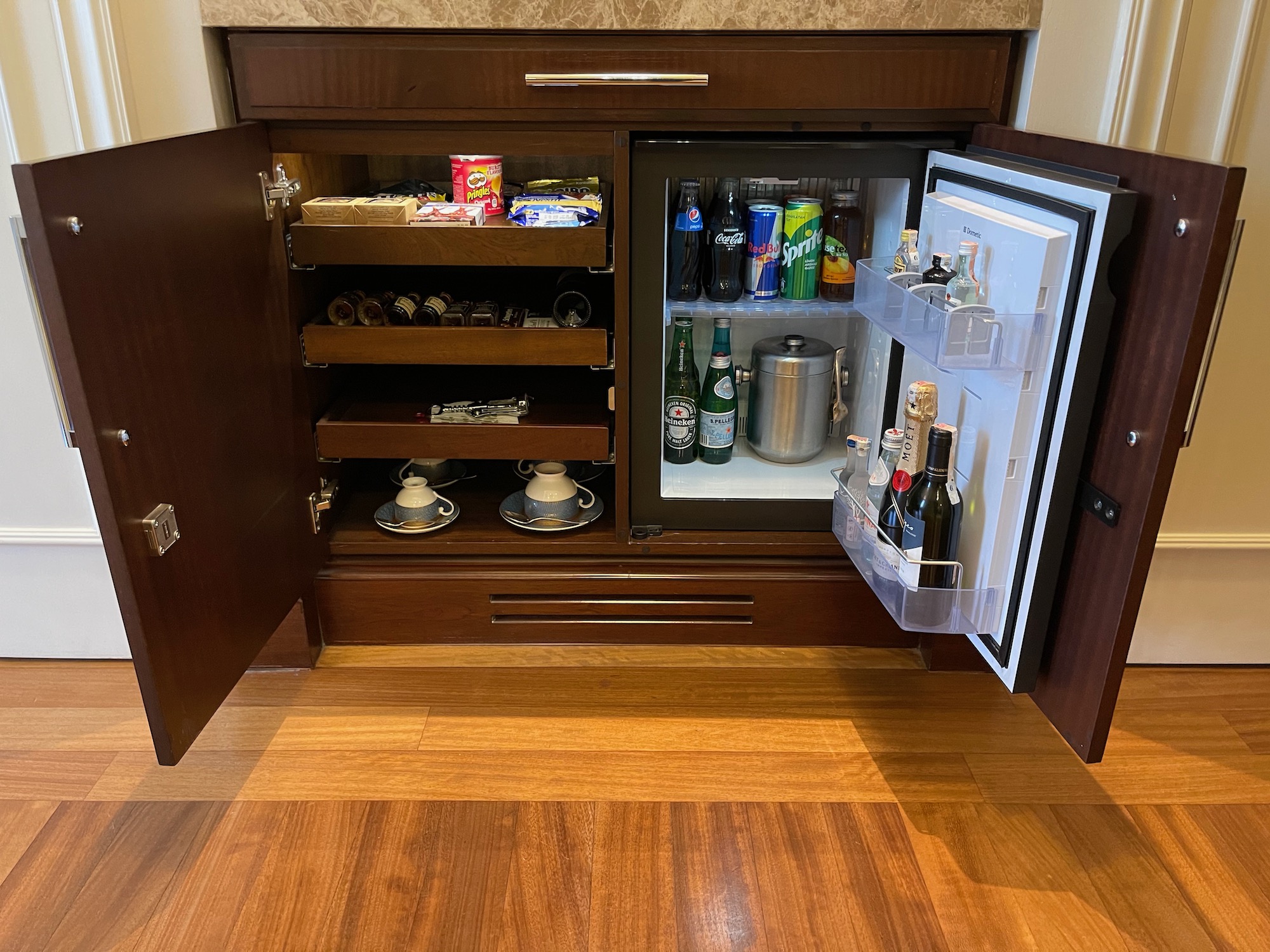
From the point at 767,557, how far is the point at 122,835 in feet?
3.78

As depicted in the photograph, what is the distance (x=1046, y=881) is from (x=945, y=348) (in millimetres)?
763

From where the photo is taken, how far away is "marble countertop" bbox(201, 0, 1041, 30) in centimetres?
139

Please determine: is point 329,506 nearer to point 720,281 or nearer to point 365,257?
point 365,257

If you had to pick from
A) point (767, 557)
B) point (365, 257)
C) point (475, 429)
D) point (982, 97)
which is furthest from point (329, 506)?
point (982, 97)

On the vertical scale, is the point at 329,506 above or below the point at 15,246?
below

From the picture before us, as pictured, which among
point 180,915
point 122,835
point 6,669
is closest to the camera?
point 180,915

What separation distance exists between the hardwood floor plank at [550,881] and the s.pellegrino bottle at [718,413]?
765 millimetres

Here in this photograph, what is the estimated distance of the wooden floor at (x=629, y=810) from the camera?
1253 millimetres

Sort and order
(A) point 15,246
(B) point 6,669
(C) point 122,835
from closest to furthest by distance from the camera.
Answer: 1. (C) point 122,835
2. (A) point 15,246
3. (B) point 6,669

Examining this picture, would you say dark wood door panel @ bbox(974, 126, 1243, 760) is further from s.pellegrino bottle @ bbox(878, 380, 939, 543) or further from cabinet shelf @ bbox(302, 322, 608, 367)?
cabinet shelf @ bbox(302, 322, 608, 367)

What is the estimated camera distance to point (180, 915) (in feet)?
Result: 4.13

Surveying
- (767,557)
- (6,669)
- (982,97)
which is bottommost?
(6,669)

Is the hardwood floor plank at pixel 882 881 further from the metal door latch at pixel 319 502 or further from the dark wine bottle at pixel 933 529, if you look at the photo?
the metal door latch at pixel 319 502

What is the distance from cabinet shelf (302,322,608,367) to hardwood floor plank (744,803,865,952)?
80cm
